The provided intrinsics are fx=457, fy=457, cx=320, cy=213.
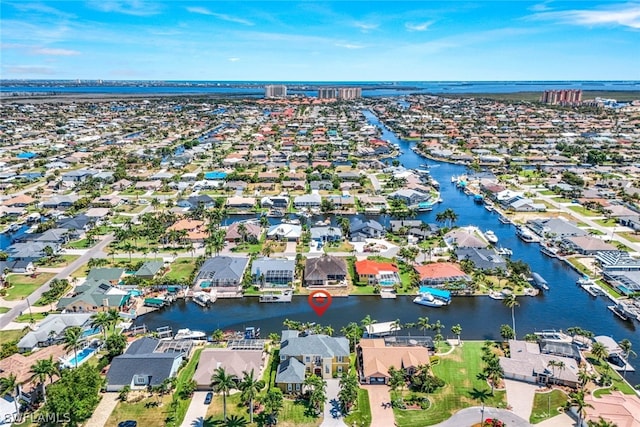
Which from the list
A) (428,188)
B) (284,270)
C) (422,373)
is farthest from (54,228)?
(428,188)

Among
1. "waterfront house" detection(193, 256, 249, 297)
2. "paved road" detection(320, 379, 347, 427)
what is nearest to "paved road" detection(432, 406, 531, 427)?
"paved road" detection(320, 379, 347, 427)

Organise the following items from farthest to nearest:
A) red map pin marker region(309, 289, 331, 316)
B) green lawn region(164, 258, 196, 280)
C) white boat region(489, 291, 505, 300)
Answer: green lawn region(164, 258, 196, 280), white boat region(489, 291, 505, 300), red map pin marker region(309, 289, 331, 316)

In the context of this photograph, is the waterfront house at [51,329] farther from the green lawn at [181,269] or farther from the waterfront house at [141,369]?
the green lawn at [181,269]

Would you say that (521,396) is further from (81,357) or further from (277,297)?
(81,357)

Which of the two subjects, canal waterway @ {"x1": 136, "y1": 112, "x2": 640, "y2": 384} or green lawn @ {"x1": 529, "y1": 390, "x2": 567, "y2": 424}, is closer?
green lawn @ {"x1": 529, "y1": 390, "x2": 567, "y2": 424}

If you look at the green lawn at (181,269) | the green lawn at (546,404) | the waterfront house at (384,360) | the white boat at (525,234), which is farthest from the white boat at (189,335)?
the white boat at (525,234)

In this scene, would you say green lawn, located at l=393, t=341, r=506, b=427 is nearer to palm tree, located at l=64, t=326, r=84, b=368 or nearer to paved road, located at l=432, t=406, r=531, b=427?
paved road, located at l=432, t=406, r=531, b=427

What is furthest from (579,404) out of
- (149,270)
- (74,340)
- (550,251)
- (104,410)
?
(149,270)

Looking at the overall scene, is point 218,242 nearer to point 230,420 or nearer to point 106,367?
point 106,367
